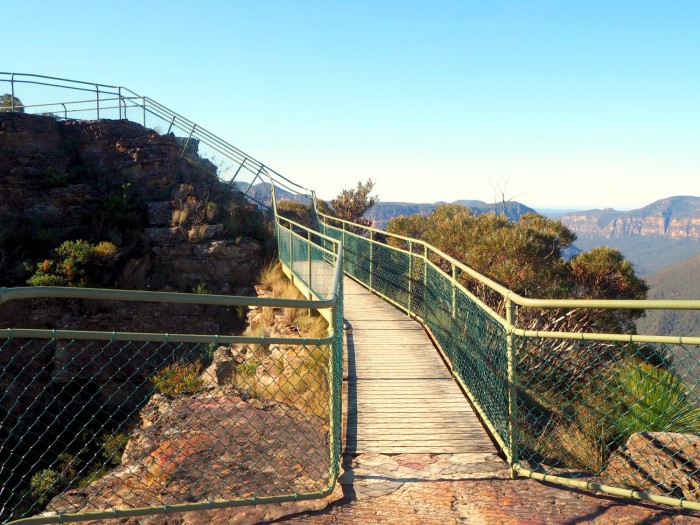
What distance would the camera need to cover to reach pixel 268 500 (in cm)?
372

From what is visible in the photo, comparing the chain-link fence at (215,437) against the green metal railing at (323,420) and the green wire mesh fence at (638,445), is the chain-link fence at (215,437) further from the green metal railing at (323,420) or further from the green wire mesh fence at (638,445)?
the green wire mesh fence at (638,445)

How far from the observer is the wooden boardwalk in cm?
500

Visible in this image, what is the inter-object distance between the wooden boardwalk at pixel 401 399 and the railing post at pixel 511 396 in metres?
0.50

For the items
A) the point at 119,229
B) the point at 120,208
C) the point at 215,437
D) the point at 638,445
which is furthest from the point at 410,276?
the point at 120,208

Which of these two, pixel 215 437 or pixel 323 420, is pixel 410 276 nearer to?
pixel 323 420

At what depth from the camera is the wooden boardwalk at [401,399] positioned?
500 centimetres

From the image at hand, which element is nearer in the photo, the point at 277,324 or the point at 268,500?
the point at 268,500

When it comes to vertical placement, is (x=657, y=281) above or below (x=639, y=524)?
below

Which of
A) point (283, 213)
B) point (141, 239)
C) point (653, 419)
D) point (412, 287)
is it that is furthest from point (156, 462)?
point (283, 213)

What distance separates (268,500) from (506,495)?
68.7 inches

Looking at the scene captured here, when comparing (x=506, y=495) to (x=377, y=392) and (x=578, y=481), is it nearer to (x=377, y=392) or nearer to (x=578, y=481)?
(x=578, y=481)

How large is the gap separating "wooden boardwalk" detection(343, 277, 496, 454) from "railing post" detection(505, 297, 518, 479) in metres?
0.50

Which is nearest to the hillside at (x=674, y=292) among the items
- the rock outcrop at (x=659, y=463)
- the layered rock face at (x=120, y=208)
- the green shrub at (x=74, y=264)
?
the layered rock face at (x=120, y=208)

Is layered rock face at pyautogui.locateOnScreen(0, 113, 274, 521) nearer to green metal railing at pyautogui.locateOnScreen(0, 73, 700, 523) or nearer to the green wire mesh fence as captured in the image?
green metal railing at pyautogui.locateOnScreen(0, 73, 700, 523)
